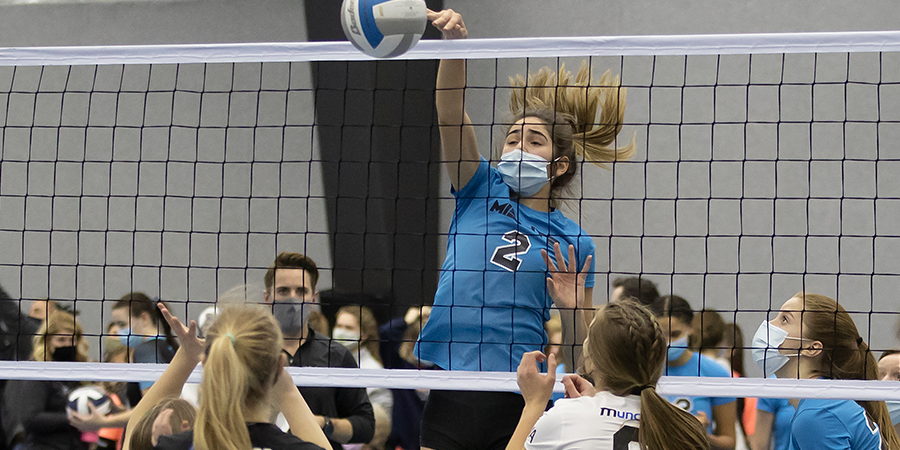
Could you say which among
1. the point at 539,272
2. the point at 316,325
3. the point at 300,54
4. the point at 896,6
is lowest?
the point at 316,325

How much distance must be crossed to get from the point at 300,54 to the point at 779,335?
220cm

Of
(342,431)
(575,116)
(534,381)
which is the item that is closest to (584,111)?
(575,116)

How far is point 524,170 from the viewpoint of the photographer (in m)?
2.89

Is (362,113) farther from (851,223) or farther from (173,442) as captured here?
(173,442)

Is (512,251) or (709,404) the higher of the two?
(512,251)

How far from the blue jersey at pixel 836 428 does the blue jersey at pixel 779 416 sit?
0.40 meters

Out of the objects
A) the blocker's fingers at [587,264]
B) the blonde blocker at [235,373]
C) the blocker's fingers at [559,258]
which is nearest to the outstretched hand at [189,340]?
the blonde blocker at [235,373]

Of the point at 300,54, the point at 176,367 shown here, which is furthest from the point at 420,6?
the point at 176,367

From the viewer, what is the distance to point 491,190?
2.92 metres

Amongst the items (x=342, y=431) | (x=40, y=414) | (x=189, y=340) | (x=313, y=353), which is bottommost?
(x=40, y=414)

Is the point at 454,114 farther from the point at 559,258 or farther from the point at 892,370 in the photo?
the point at 892,370

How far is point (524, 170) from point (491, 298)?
0.52 m

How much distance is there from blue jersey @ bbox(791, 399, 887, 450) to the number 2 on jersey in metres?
1.24

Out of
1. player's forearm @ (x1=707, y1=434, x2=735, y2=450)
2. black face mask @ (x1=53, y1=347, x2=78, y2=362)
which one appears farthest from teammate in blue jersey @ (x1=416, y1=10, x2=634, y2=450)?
black face mask @ (x1=53, y1=347, x2=78, y2=362)
